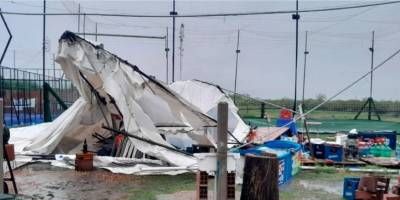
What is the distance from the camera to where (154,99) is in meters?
11.5

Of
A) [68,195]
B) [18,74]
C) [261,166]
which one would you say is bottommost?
[68,195]

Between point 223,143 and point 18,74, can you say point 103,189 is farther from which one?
point 18,74

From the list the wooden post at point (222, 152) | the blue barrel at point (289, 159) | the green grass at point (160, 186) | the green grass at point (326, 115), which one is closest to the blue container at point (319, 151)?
the blue barrel at point (289, 159)

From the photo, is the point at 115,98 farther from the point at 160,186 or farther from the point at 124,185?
the point at 160,186

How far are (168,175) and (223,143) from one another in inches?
154

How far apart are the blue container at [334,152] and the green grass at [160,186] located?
142 inches

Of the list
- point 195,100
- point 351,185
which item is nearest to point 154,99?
point 195,100

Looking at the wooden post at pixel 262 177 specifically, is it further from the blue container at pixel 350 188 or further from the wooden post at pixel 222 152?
the blue container at pixel 350 188

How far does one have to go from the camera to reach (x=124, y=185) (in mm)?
7797

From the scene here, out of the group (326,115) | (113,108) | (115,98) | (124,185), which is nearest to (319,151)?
(115,98)

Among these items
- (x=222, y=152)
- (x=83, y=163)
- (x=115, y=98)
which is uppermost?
(x=115, y=98)

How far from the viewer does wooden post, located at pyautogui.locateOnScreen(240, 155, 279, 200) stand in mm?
5812

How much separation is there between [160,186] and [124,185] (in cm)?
56

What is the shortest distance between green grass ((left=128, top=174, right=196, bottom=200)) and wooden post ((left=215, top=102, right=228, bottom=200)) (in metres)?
2.00
